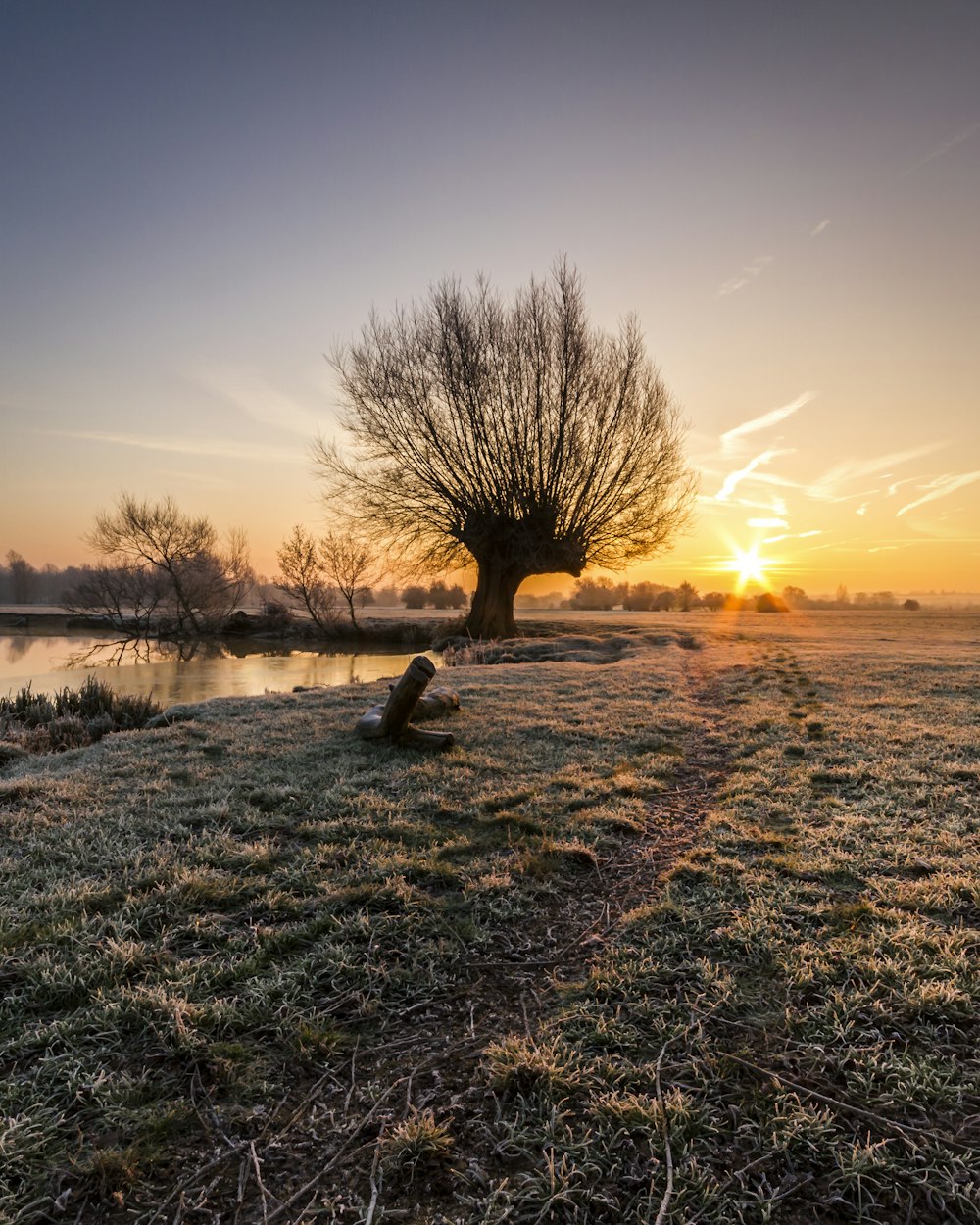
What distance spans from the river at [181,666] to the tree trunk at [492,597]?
2.59 metres

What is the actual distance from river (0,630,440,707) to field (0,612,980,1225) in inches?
340

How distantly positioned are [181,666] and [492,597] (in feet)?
36.3

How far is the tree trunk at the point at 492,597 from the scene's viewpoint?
22.8 m

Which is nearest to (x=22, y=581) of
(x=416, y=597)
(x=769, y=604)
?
(x=416, y=597)

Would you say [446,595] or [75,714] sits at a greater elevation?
[446,595]

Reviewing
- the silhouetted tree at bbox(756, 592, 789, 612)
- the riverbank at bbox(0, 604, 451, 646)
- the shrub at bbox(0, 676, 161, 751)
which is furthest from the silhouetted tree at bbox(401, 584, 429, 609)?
the shrub at bbox(0, 676, 161, 751)

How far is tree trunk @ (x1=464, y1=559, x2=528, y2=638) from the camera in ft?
74.9

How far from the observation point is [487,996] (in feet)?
10.3

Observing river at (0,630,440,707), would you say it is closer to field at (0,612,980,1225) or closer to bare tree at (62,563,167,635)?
bare tree at (62,563,167,635)

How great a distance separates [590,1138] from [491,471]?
66.9 feet

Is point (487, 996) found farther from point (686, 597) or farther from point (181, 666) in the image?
point (686, 597)

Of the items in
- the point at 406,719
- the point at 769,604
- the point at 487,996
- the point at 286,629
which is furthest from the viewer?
the point at 769,604

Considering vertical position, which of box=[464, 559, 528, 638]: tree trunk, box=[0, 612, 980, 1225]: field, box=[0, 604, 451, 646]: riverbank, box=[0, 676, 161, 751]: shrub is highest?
box=[464, 559, 528, 638]: tree trunk

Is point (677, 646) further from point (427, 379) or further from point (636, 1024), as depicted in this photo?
point (636, 1024)
